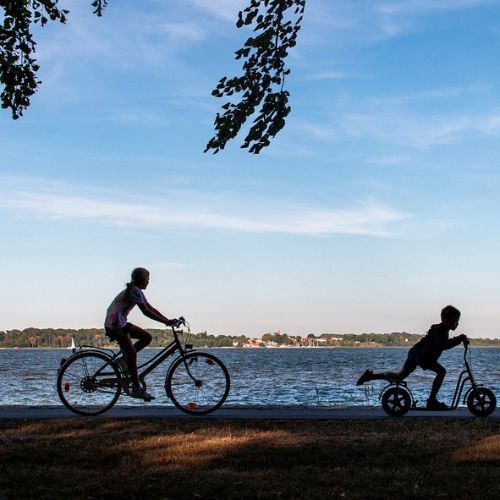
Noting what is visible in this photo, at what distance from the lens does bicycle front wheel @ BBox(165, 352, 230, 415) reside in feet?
33.4

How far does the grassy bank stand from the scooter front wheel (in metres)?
1.32

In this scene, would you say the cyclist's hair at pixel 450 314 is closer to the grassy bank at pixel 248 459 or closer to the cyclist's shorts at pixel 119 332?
the grassy bank at pixel 248 459

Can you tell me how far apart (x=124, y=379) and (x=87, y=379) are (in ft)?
1.66

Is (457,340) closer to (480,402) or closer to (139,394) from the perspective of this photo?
(480,402)

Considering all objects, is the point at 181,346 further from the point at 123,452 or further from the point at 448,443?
the point at 448,443

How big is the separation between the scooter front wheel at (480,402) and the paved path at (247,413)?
126 mm

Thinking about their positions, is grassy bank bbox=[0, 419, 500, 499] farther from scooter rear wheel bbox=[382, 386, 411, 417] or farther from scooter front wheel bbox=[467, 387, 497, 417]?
scooter front wheel bbox=[467, 387, 497, 417]

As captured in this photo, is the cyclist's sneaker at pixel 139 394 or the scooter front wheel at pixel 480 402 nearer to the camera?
the cyclist's sneaker at pixel 139 394

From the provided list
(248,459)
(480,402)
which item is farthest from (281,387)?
(248,459)

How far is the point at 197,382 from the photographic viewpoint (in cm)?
1016

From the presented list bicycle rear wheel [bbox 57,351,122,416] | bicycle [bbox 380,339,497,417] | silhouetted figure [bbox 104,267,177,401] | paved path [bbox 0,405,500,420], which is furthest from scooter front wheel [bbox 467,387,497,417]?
bicycle rear wheel [bbox 57,351,122,416]

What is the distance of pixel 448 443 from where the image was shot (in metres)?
7.86

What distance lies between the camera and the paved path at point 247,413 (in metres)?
10.2

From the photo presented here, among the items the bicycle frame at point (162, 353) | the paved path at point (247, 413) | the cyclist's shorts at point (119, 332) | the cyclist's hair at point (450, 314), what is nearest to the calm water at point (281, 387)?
the paved path at point (247, 413)
